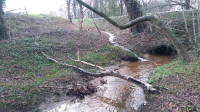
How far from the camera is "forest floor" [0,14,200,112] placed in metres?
4.98

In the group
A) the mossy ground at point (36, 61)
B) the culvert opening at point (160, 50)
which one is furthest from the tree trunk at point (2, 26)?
the culvert opening at point (160, 50)

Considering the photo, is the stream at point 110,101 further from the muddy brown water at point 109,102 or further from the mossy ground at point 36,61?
the mossy ground at point 36,61

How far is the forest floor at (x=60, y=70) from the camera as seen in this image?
4.98 meters

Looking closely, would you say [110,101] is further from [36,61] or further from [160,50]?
[160,50]

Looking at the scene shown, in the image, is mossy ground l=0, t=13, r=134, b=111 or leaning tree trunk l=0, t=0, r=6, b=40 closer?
mossy ground l=0, t=13, r=134, b=111

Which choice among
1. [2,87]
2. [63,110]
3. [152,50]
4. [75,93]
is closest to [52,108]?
[63,110]

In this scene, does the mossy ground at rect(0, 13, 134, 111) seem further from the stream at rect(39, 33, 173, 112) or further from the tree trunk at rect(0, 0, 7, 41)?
the stream at rect(39, 33, 173, 112)

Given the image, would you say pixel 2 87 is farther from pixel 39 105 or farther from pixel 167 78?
pixel 167 78

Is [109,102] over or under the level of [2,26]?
under

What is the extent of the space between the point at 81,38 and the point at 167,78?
1265 cm

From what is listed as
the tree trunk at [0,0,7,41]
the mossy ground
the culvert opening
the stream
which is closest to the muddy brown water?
the stream

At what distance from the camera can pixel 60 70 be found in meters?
8.90

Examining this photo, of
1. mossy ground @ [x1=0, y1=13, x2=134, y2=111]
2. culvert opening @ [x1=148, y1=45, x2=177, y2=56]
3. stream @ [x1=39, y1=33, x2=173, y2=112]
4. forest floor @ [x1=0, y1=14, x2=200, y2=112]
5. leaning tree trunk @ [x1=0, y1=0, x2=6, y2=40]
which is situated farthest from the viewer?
culvert opening @ [x1=148, y1=45, x2=177, y2=56]

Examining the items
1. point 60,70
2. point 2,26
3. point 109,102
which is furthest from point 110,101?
point 2,26
